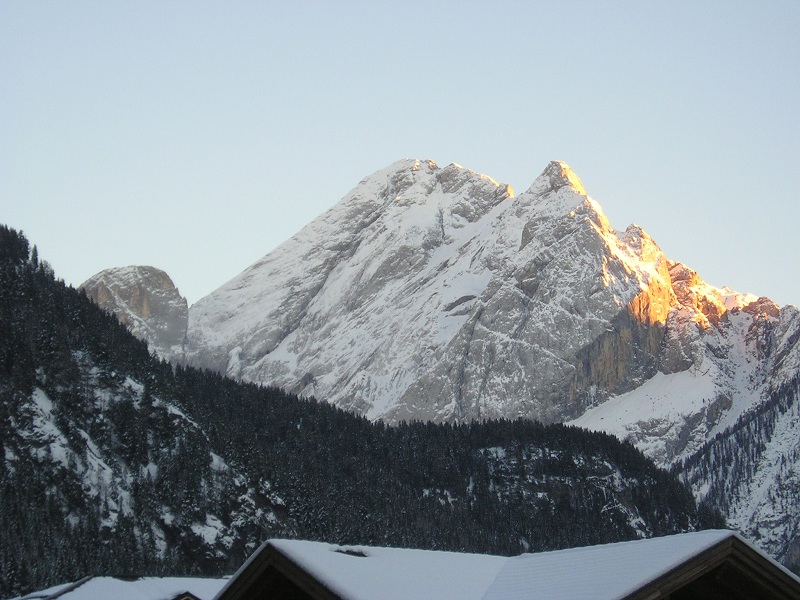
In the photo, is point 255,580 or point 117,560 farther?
point 117,560

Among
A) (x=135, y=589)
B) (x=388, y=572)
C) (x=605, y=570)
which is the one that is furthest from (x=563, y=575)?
(x=135, y=589)

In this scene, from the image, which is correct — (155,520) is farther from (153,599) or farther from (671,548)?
(671,548)

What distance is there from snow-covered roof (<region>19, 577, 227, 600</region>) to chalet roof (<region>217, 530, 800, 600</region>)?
46.0 meters

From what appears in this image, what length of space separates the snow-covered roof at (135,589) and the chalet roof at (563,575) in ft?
151

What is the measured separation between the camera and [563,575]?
75.4 feet

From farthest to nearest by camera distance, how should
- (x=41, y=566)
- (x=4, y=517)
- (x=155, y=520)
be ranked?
1. (x=155, y=520)
2. (x=4, y=517)
3. (x=41, y=566)

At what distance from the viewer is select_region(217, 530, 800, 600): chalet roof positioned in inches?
846

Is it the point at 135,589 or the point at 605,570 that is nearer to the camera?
the point at 605,570

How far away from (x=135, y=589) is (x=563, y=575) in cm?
5362

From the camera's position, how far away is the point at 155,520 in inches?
6919

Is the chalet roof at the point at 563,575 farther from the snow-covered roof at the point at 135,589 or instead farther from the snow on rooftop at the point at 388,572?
the snow-covered roof at the point at 135,589

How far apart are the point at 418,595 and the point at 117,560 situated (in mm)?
139556

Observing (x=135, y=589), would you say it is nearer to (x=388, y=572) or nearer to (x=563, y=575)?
(x=388, y=572)

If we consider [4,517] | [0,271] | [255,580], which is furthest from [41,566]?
[255,580]
